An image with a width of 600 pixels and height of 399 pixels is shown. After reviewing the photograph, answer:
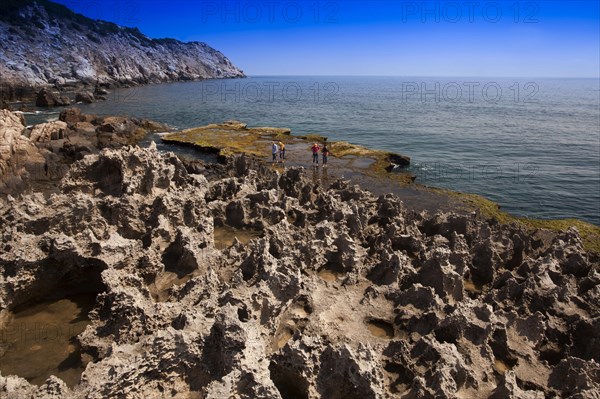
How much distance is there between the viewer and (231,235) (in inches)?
592

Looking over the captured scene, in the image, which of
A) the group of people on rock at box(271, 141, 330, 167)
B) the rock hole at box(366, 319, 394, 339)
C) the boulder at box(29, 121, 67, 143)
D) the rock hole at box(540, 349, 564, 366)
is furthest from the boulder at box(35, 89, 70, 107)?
the rock hole at box(540, 349, 564, 366)

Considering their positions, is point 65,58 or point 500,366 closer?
point 500,366

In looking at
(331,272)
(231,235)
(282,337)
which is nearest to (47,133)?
(231,235)

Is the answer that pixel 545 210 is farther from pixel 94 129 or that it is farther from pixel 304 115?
pixel 304 115

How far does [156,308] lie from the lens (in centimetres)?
848

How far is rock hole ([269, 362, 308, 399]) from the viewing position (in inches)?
266

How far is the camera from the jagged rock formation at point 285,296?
648 cm

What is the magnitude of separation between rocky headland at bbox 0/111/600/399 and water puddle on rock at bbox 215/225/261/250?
0.10 m

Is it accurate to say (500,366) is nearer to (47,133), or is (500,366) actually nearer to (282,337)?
(282,337)

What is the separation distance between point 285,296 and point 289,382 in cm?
225

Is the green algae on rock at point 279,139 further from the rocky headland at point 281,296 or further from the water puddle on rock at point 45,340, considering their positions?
the water puddle on rock at point 45,340

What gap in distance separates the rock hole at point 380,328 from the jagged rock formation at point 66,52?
278 ft

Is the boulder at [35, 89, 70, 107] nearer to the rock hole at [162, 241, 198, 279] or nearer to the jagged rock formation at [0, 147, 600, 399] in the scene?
the jagged rock formation at [0, 147, 600, 399]

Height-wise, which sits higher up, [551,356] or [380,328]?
[380,328]
